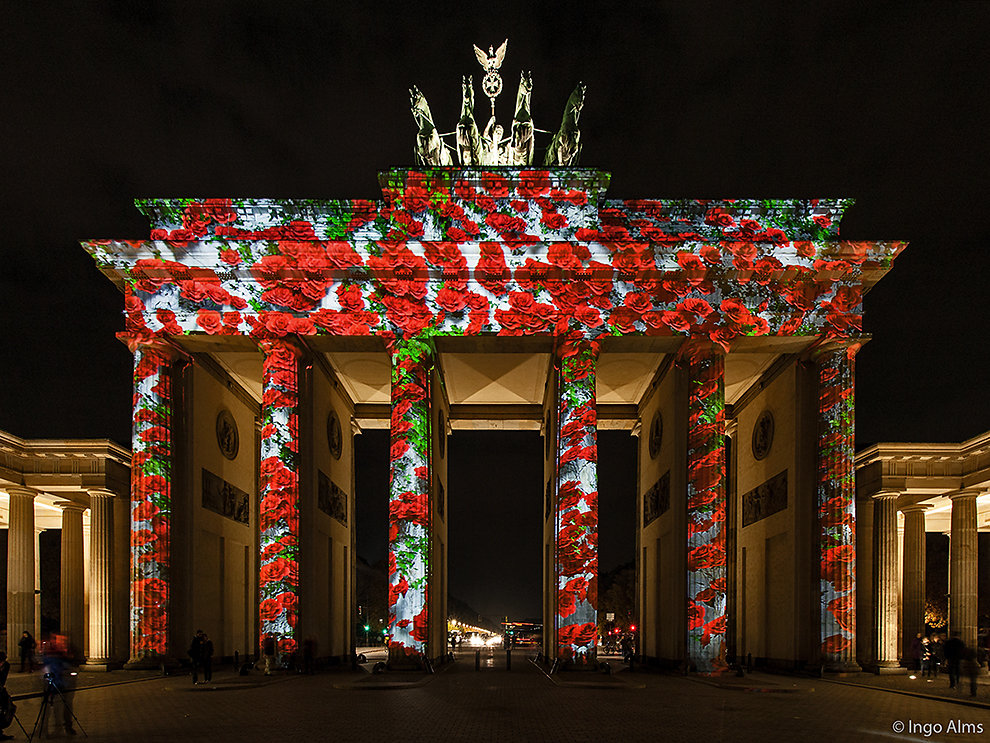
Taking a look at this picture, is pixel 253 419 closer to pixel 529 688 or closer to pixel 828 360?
pixel 529 688

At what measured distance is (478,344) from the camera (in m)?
36.0

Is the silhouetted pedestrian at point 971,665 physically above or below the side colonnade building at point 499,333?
below

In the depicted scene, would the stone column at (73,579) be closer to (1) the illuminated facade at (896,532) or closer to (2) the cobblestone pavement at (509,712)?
(2) the cobblestone pavement at (509,712)

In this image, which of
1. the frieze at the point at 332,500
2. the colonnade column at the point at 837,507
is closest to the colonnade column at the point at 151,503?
the frieze at the point at 332,500

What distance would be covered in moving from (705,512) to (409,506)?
1100 centimetres

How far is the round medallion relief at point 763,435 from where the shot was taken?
3972 cm

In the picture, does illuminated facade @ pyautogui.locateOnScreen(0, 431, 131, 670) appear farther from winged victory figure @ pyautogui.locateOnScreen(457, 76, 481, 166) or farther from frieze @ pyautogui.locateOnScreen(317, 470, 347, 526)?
winged victory figure @ pyautogui.locateOnScreen(457, 76, 481, 166)

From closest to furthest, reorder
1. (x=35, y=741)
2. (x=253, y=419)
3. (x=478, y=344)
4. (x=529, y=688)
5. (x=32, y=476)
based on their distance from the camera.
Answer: (x=35, y=741)
(x=529, y=688)
(x=478, y=344)
(x=32, y=476)
(x=253, y=419)

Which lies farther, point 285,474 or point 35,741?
point 285,474

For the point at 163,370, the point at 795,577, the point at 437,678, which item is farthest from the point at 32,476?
the point at 795,577

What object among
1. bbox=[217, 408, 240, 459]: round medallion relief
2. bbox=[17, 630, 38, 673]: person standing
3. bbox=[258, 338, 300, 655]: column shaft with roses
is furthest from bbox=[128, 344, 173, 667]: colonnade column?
bbox=[217, 408, 240, 459]: round medallion relief

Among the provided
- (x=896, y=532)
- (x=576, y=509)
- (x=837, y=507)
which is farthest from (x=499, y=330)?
(x=896, y=532)

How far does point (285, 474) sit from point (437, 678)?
936 cm

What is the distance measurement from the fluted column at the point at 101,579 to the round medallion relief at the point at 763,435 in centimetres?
2872
